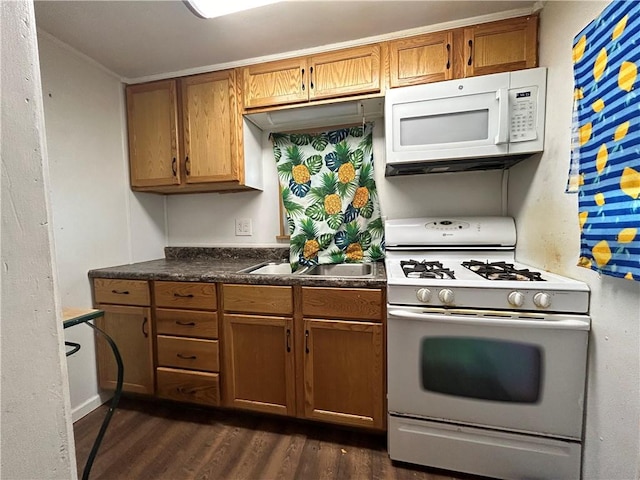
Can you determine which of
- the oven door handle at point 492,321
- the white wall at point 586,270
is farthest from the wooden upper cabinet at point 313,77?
the oven door handle at point 492,321

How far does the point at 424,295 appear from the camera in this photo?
1162 millimetres

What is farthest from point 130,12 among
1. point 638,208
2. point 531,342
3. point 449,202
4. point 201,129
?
point 531,342

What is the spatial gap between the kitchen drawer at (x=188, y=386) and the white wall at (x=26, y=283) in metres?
1.21

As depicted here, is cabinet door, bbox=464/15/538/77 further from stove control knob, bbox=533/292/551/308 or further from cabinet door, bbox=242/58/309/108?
stove control knob, bbox=533/292/551/308

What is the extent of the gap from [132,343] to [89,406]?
1.62 ft

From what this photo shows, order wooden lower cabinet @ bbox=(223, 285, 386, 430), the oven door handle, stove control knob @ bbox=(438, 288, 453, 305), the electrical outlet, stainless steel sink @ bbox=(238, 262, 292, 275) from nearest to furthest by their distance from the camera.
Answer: the oven door handle < stove control knob @ bbox=(438, 288, 453, 305) < wooden lower cabinet @ bbox=(223, 285, 386, 430) < stainless steel sink @ bbox=(238, 262, 292, 275) < the electrical outlet

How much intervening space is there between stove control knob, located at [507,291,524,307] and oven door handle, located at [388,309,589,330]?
2.5 inches

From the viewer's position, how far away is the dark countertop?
1387 mm

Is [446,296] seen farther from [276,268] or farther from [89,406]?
[89,406]

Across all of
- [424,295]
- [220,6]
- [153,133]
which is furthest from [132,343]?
[220,6]

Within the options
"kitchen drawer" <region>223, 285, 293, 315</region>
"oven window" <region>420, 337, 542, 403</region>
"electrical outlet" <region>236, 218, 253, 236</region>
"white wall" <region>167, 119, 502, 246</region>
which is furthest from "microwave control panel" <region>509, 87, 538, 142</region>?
"electrical outlet" <region>236, 218, 253, 236</region>

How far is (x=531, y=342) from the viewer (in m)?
1.08

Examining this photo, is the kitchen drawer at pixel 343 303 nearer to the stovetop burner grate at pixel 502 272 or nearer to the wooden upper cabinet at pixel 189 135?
the stovetop burner grate at pixel 502 272

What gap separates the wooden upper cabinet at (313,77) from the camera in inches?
60.2
